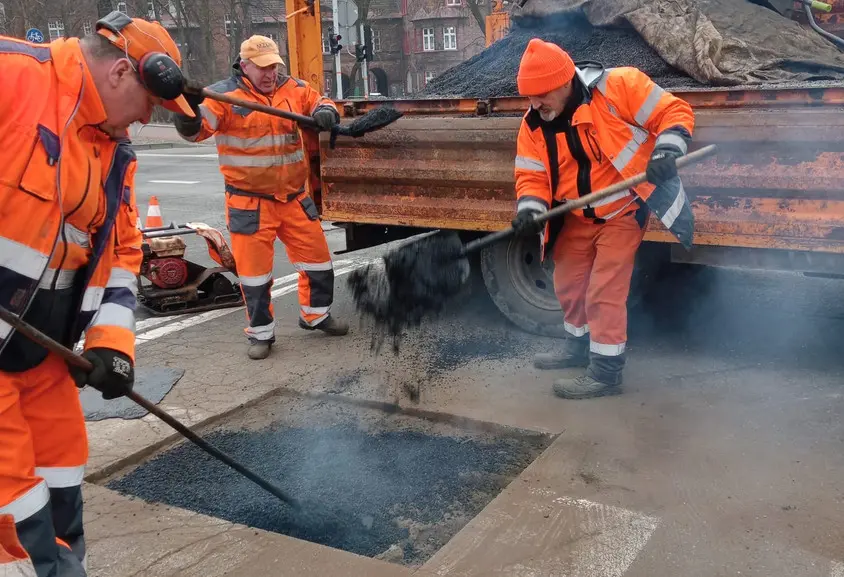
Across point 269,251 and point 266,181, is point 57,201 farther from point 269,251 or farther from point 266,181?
point 269,251

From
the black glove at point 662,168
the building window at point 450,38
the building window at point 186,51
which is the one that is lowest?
the black glove at point 662,168

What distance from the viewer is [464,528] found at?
2.90m

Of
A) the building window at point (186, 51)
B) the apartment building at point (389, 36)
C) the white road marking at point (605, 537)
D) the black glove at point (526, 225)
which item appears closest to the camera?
the white road marking at point (605, 537)

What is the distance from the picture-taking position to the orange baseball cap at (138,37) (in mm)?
2104

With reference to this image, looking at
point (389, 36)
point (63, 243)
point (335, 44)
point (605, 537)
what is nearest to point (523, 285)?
point (605, 537)

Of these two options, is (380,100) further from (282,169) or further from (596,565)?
(596,565)

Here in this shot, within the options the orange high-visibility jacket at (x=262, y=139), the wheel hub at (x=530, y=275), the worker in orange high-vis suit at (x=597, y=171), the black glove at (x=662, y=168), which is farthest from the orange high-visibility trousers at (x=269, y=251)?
the black glove at (x=662, y=168)

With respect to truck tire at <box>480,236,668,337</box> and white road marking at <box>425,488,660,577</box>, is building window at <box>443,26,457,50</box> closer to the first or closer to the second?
truck tire at <box>480,236,668,337</box>

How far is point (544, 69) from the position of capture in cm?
378

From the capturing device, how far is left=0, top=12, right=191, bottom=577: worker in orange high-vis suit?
6.27ft

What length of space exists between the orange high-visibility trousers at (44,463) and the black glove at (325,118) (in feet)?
9.39

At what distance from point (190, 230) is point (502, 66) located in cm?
268

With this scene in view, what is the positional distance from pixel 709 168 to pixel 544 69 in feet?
3.19

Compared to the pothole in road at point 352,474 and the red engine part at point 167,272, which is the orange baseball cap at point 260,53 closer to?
the red engine part at point 167,272
